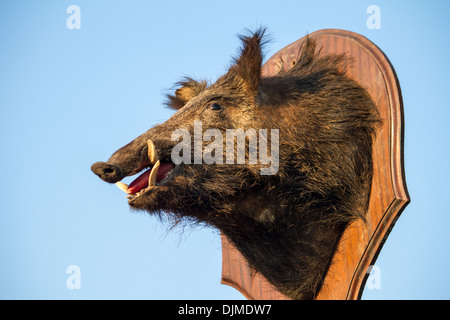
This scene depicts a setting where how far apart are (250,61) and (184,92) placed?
0.57m

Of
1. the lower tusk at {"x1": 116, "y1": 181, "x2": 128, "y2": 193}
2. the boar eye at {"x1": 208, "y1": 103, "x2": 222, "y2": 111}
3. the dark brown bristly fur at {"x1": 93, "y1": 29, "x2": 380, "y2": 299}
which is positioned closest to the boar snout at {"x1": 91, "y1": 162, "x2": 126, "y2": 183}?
the lower tusk at {"x1": 116, "y1": 181, "x2": 128, "y2": 193}

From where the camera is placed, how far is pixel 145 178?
307cm

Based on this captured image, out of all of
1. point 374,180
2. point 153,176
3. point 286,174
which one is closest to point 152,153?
point 153,176

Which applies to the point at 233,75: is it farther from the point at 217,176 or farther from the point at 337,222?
the point at 337,222

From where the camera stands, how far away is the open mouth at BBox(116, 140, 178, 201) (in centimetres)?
301

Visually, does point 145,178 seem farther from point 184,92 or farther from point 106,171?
point 184,92

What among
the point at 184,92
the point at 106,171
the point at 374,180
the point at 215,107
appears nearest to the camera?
the point at 106,171

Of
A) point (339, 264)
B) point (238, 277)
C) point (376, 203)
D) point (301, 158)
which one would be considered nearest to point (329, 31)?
point (301, 158)

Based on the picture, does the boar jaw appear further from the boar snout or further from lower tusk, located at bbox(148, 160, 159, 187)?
the boar snout

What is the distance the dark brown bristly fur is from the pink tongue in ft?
0.13

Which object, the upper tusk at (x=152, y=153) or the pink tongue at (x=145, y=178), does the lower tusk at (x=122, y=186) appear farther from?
the upper tusk at (x=152, y=153)

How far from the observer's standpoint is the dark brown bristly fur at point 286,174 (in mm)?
3246

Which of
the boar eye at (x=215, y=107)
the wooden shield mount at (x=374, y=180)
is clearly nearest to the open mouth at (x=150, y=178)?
the boar eye at (x=215, y=107)

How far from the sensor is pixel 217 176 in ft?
10.6
